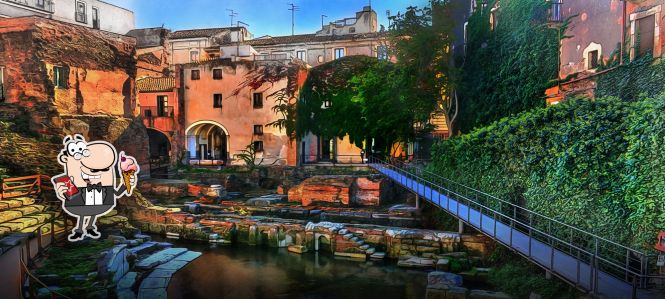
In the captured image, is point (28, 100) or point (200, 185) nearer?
point (28, 100)

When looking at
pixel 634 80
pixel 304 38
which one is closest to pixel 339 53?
pixel 304 38

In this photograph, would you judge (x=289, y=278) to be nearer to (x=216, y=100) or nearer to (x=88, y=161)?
(x=88, y=161)

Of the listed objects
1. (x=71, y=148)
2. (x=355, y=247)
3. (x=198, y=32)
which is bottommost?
(x=355, y=247)

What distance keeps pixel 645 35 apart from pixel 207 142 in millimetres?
27415

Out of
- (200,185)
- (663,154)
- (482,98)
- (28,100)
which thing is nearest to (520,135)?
(663,154)

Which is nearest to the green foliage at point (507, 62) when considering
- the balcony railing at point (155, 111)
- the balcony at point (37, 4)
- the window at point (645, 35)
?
the window at point (645, 35)

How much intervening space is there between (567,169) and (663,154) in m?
2.25

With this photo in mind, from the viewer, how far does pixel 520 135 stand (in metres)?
11.6

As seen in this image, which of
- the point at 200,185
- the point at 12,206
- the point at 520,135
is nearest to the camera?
the point at 12,206

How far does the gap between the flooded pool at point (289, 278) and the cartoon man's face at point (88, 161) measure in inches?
142

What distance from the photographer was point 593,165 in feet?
28.7

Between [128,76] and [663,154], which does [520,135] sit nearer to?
[663,154]

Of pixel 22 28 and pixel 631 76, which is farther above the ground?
pixel 22 28

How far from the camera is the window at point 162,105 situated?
32.1 meters
